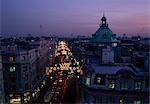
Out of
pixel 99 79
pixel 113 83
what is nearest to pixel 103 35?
pixel 99 79

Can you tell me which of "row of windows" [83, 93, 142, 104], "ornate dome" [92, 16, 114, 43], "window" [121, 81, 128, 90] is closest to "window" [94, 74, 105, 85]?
"row of windows" [83, 93, 142, 104]

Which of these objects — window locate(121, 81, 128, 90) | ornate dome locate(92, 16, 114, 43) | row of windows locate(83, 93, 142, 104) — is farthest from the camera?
ornate dome locate(92, 16, 114, 43)

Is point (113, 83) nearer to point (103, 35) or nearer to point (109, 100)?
point (109, 100)

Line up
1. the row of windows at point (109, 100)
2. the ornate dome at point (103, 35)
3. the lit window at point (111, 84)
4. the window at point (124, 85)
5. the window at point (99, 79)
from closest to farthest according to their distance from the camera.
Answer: the row of windows at point (109, 100)
the window at point (124, 85)
the lit window at point (111, 84)
the window at point (99, 79)
the ornate dome at point (103, 35)

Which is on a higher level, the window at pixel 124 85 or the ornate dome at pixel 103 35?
the ornate dome at pixel 103 35

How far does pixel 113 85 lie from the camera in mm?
17031

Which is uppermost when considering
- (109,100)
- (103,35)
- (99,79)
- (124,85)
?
(103,35)

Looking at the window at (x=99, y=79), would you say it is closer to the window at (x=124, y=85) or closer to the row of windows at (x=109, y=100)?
the row of windows at (x=109, y=100)

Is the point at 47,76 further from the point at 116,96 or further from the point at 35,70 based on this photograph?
the point at 116,96

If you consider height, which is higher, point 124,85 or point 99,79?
point 99,79

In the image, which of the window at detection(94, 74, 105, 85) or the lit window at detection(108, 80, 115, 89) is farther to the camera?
the window at detection(94, 74, 105, 85)

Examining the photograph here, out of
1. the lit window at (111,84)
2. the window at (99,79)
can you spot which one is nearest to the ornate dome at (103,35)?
the window at (99,79)

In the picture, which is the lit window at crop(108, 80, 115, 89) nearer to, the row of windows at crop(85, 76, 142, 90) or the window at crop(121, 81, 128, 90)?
the row of windows at crop(85, 76, 142, 90)

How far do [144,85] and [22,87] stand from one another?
15656 mm
